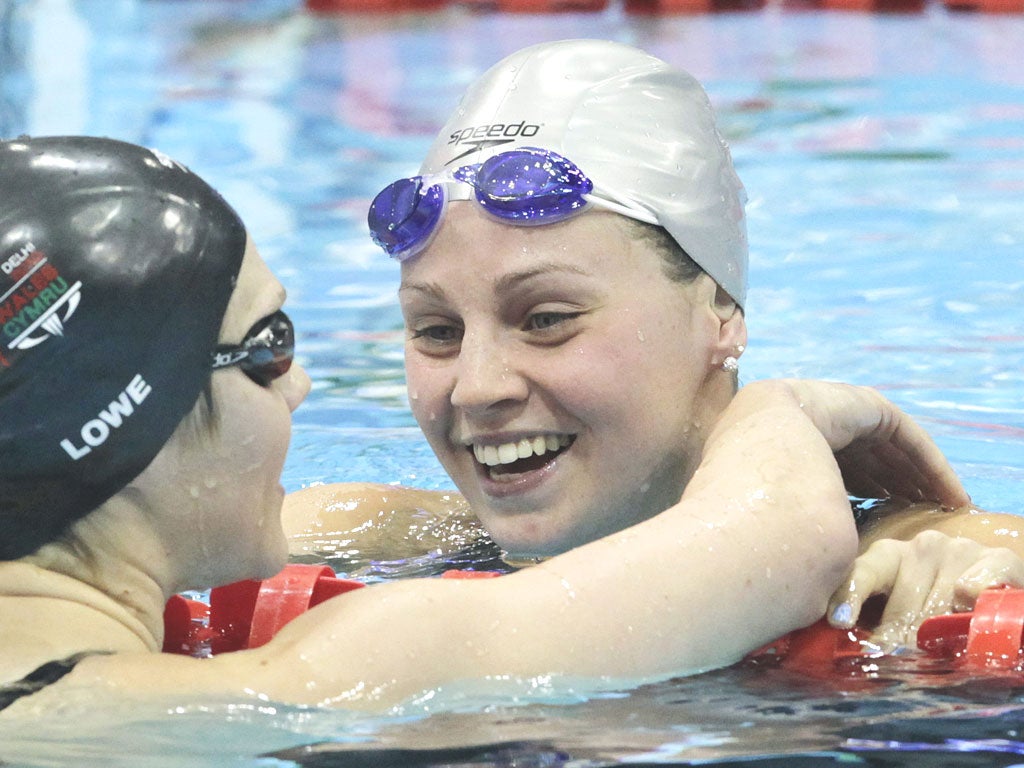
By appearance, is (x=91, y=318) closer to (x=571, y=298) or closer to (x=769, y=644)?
(x=571, y=298)

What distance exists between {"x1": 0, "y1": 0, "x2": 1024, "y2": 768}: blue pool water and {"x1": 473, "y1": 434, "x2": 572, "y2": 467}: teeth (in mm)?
789

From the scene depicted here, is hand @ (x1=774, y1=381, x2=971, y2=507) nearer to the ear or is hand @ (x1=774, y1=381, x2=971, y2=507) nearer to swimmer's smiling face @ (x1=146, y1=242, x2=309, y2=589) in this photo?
the ear

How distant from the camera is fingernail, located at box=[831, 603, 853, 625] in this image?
2922mm

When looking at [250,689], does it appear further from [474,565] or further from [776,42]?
[776,42]

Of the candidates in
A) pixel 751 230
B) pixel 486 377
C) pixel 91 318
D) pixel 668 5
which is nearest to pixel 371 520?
pixel 486 377

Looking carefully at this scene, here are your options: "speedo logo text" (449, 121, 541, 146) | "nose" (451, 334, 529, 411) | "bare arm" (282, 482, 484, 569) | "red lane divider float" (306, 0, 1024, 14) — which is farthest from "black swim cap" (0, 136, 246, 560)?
"red lane divider float" (306, 0, 1024, 14)

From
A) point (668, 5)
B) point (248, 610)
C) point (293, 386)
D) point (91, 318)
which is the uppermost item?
point (91, 318)

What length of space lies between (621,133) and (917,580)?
1.26 m

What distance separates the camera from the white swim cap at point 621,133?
141 inches

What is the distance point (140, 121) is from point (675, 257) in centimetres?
910

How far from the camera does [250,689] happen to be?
2.52 metres

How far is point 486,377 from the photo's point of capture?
337 centimetres

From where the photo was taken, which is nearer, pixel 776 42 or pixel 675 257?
pixel 675 257

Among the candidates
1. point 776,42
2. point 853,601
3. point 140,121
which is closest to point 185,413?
point 853,601
